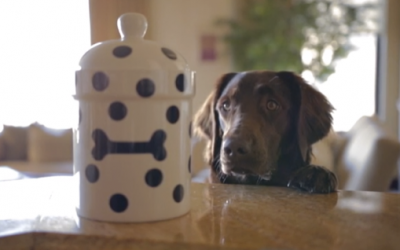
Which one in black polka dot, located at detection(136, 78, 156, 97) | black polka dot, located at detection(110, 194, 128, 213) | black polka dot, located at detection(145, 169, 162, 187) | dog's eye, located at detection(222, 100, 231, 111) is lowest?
black polka dot, located at detection(110, 194, 128, 213)

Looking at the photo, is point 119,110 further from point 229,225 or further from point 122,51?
point 229,225

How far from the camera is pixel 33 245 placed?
0.57 metres

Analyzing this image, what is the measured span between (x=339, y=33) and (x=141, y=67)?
450 cm

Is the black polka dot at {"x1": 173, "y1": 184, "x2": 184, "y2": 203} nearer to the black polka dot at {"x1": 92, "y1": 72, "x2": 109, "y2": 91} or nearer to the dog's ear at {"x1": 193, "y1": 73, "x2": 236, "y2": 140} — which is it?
the black polka dot at {"x1": 92, "y1": 72, "x2": 109, "y2": 91}

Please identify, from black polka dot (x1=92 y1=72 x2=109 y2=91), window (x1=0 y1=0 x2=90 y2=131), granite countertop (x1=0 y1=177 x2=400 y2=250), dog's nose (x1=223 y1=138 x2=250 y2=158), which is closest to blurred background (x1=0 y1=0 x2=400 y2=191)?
window (x1=0 y1=0 x2=90 y2=131)

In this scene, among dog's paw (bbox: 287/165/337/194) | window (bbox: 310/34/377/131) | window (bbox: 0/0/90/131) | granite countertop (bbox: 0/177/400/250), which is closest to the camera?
granite countertop (bbox: 0/177/400/250)

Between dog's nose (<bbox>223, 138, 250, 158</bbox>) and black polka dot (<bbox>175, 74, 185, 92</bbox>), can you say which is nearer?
black polka dot (<bbox>175, 74, 185, 92</bbox>)

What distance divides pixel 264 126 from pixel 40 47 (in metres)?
3.93

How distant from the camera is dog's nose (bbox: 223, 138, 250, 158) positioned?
101cm

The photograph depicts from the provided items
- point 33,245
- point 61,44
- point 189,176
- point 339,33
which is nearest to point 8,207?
point 33,245

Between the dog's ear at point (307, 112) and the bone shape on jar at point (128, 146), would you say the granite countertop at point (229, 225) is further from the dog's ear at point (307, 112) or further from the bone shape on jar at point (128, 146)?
the dog's ear at point (307, 112)

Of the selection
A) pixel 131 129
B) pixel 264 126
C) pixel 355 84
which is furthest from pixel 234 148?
pixel 355 84

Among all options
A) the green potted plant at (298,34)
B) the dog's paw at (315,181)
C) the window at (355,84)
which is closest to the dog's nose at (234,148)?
the dog's paw at (315,181)

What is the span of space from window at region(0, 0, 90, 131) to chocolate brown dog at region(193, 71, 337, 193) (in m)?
3.37
